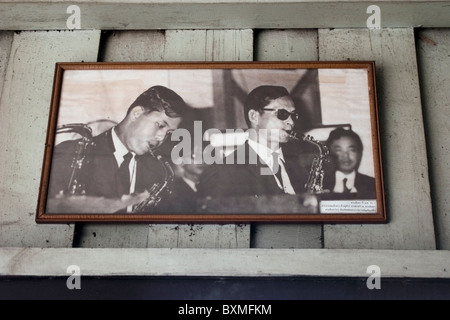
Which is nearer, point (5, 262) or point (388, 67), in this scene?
point (5, 262)

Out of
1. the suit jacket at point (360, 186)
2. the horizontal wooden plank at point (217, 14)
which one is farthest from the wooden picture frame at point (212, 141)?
the horizontal wooden plank at point (217, 14)

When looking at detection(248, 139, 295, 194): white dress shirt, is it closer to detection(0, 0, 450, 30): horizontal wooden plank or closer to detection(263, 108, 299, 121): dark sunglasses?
detection(263, 108, 299, 121): dark sunglasses

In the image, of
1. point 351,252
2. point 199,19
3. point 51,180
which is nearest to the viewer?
point 351,252

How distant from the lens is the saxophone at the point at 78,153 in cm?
106

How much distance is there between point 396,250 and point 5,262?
2.81 feet

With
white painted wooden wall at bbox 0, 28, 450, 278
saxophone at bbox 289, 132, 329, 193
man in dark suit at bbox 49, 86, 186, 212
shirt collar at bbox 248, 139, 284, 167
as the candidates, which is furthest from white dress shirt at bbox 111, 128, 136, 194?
saxophone at bbox 289, 132, 329, 193

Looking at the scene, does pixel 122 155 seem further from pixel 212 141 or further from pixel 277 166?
pixel 277 166

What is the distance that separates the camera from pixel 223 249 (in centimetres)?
97

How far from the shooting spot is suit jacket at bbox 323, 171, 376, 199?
1033mm

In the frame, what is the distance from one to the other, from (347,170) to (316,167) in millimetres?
74

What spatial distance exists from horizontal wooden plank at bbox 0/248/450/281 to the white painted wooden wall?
0.14 ft

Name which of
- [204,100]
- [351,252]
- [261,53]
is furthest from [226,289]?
[261,53]

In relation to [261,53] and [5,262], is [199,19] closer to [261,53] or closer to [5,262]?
[261,53]

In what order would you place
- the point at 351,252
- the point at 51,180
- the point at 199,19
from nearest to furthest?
the point at 351,252 → the point at 51,180 → the point at 199,19
